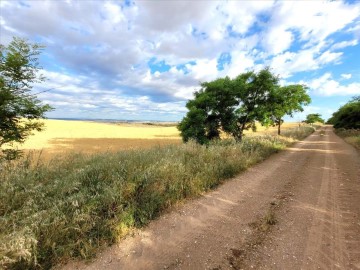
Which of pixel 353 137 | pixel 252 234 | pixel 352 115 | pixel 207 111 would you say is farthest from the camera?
pixel 352 115

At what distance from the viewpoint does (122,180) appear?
18.5 ft

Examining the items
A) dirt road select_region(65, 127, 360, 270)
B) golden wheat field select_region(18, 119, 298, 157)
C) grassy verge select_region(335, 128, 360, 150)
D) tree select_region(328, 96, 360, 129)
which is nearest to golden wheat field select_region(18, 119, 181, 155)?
golden wheat field select_region(18, 119, 298, 157)

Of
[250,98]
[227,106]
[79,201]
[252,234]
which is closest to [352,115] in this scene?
[250,98]

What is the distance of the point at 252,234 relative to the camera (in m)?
4.58

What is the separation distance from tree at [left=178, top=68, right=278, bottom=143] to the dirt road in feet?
32.6

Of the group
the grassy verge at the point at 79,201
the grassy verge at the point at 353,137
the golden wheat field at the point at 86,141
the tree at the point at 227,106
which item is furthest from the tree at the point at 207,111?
the grassy verge at the point at 353,137

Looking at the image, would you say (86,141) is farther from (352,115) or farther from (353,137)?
(352,115)

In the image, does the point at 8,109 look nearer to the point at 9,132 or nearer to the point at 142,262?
the point at 9,132

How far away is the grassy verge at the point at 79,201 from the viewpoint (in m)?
3.57

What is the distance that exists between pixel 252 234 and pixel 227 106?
1423 cm

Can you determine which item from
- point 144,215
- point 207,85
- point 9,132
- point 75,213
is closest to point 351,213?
point 144,215

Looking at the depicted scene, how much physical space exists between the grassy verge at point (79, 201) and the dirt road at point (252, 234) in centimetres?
36

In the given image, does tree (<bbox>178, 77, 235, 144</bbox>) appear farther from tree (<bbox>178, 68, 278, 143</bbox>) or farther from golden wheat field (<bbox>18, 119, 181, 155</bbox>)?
golden wheat field (<bbox>18, 119, 181, 155</bbox>)

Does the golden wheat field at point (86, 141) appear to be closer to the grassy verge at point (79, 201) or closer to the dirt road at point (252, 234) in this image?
the grassy verge at point (79, 201)
